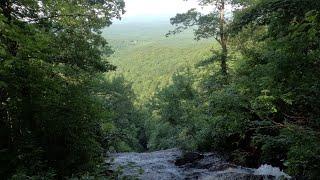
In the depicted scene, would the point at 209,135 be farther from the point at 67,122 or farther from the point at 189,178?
the point at 67,122

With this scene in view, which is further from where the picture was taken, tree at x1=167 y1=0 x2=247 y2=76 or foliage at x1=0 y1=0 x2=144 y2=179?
tree at x1=167 y1=0 x2=247 y2=76

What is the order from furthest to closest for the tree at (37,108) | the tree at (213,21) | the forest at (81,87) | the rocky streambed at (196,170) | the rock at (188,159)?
the tree at (213,21), the rock at (188,159), the rocky streambed at (196,170), the tree at (37,108), the forest at (81,87)

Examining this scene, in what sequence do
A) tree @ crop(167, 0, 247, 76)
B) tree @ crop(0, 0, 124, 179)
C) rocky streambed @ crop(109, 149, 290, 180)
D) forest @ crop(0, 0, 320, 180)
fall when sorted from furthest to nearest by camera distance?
1. tree @ crop(167, 0, 247, 76)
2. rocky streambed @ crop(109, 149, 290, 180)
3. tree @ crop(0, 0, 124, 179)
4. forest @ crop(0, 0, 320, 180)

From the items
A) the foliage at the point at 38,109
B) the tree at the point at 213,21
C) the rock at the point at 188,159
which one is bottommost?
the rock at the point at 188,159

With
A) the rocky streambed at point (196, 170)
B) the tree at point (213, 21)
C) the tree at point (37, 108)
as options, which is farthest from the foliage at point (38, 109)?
the tree at point (213, 21)

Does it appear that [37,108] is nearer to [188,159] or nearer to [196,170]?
[196,170]

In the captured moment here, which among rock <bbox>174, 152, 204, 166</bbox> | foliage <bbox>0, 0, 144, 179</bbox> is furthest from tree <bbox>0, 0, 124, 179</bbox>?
rock <bbox>174, 152, 204, 166</bbox>

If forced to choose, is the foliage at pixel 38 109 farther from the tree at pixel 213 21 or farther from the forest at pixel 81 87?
the tree at pixel 213 21

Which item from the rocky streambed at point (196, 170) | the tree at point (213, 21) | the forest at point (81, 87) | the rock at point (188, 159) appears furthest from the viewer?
the tree at point (213, 21)

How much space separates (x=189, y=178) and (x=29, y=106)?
652 centimetres

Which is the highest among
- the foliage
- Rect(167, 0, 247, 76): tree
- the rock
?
Rect(167, 0, 247, 76): tree

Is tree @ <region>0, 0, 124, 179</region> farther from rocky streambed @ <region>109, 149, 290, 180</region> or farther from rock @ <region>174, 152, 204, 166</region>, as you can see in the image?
rock @ <region>174, 152, 204, 166</region>

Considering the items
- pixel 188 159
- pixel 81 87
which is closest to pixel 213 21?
pixel 188 159

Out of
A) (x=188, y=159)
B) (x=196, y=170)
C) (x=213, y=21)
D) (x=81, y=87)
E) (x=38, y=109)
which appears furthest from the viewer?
(x=213, y=21)
